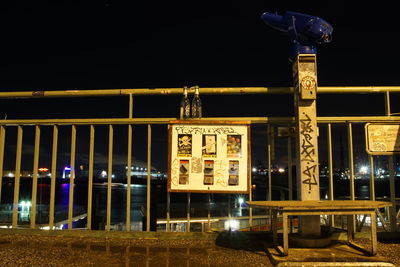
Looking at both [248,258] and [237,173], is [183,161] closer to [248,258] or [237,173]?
[237,173]

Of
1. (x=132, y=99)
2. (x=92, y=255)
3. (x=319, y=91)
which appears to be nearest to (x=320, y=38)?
(x=319, y=91)

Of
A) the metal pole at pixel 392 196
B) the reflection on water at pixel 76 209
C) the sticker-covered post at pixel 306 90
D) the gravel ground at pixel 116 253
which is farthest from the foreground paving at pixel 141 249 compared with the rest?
the reflection on water at pixel 76 209

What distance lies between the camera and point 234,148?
4.20 metres

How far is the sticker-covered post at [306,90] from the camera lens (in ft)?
12.3

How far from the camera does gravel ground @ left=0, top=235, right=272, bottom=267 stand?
3156mm

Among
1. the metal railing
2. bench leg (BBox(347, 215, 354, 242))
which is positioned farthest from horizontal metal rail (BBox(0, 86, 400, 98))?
bench leg (BBox(347, 215, 354, 242))

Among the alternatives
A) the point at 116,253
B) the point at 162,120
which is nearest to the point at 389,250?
the point at 116,253

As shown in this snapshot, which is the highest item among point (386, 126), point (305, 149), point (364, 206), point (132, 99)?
point (132, 99)

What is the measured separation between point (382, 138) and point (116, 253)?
3.26 m

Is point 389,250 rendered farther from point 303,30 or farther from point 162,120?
point 162,120

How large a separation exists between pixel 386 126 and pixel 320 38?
4.40ft

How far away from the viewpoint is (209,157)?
13.8ft

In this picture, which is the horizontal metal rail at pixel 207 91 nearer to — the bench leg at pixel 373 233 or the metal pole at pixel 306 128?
the metal pole at pixel 306 128

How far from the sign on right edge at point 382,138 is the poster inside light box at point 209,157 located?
1.43 m
